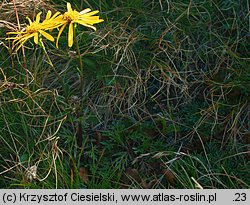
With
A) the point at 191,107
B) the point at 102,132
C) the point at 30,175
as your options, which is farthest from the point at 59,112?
the point at 191,107

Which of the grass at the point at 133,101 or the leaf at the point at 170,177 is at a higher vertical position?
the grass at the point at 133,101

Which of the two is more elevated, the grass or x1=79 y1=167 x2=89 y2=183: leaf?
the grass

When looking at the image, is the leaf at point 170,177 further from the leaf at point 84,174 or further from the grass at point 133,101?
the leaf at point 84,174

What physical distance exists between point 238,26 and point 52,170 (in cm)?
101

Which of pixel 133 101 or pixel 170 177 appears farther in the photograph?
pixel 133 101

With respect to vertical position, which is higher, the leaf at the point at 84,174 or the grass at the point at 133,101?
the grass at the point at 133,101

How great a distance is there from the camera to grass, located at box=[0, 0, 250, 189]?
253 cm

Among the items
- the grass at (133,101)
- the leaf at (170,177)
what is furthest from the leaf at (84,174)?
the leaf at (170,177)

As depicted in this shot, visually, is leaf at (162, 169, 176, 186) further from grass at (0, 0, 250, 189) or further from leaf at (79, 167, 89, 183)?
leaf at (79, 167, 89, 183)

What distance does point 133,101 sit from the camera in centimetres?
277

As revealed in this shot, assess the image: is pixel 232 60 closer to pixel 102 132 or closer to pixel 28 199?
pixel 102 132

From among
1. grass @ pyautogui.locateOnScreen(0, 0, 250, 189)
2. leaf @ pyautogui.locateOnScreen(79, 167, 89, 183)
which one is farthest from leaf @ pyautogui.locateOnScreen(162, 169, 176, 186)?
leaf @ pyautogui.locateOnScreen(79, 167, 89, 183)

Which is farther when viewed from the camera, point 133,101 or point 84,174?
point 133,101

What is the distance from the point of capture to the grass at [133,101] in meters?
2.53
